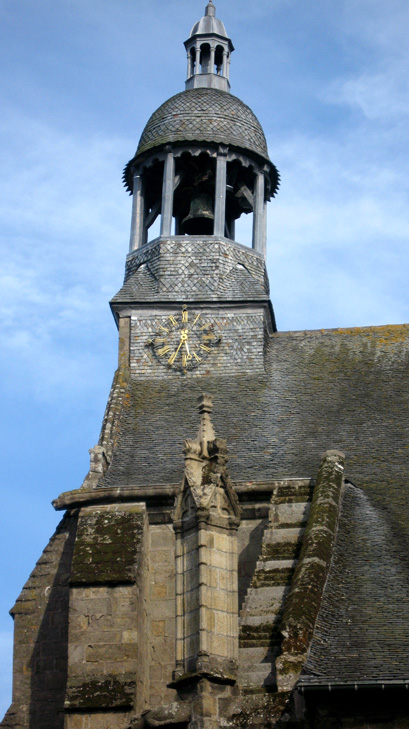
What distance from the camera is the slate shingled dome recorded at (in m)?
30.7

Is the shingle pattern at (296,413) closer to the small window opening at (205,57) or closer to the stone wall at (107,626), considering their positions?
the stone wall at (107,626)

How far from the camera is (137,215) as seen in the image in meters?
31.0

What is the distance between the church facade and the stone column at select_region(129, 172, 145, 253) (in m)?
0.05

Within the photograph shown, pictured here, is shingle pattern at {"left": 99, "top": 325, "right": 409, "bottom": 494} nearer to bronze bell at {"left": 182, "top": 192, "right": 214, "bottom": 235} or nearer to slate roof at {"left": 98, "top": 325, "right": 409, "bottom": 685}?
slate roof at {"left": 98, "top": 325, "right": 409, "bottom": 685}

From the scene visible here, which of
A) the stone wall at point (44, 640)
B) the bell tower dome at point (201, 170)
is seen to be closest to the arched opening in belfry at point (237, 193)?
the bell tower dome at point (201, 170)

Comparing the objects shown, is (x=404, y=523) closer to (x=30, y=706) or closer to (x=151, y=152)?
(x=30, y=706)

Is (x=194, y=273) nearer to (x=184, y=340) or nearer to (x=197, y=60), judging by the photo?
(x=184, y=340)

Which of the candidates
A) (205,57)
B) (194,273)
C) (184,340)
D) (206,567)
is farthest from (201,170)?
(206,567)

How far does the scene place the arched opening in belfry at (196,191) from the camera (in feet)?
102

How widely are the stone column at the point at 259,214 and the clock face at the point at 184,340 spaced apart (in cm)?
285

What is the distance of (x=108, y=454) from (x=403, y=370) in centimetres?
654

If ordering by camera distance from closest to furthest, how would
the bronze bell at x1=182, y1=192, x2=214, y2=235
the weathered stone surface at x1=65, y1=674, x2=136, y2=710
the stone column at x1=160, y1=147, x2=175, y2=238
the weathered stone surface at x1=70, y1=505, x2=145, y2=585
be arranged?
the weathered stone surface at x1=65, y1=674, x2=136, y2=710 < the weathered stone surface at x1=70, y1=505, x2=145, y2=585 < the stone column at x1=160, y1=147, x2=175, y2=238 < the bronze bell at x1=182, y1=192, x2=214, y2=235

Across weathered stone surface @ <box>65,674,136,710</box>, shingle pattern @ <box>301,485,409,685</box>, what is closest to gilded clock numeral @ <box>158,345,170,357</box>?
shingle pattern @ <box>301,485,409,685</box>

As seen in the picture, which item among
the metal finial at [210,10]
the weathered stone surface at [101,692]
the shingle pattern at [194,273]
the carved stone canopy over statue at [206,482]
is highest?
→ the metal finial at [210,10]
